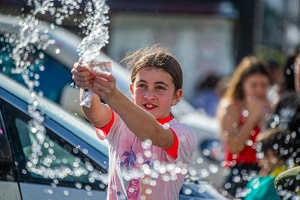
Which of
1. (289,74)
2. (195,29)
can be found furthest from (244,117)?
(195,29)

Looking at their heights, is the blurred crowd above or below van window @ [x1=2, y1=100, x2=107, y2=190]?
above

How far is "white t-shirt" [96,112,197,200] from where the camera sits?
12.3 ft

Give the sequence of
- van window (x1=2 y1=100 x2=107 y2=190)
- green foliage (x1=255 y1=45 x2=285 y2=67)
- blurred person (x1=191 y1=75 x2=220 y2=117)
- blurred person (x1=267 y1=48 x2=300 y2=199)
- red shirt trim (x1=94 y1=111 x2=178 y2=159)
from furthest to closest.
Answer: green foliage (x1=255 y1=45 x2=285 y2=67)
blurred person (x1=191 y1=75 x2=220 y2=117)
blurred person (x1=267 y1=48 x2=300 y2=199)
van window (x1=2 y1=100 x2=107 y2=190)
red shirt trim (x1=94 y1=111 x2=178 y2=159)

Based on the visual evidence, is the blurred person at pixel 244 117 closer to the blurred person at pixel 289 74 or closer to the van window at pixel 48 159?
the blurred person at pixel 289 74

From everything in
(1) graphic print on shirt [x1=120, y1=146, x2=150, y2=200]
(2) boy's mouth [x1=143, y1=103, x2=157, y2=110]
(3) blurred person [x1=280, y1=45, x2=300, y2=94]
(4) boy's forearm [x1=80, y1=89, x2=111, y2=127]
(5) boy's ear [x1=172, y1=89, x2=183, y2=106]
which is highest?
(3) blurred person [x1=280, y1=45, x2=300, y2=94]

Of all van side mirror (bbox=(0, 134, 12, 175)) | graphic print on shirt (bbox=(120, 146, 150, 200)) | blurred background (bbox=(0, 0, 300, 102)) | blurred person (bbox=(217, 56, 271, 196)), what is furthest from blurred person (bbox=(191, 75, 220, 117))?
graphic print on shirt (bbox=(120, 146, 150, 200))

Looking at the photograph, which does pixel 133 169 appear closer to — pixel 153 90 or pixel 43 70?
pixel 153 90

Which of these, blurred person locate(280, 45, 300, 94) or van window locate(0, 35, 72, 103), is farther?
blurred person locate(280, 45, 300, 94)

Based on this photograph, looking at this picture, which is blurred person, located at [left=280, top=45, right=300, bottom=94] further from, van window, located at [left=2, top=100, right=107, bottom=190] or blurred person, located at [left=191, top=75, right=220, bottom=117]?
blurred person, located at [left=191, top=75, right=220, bottom=117]

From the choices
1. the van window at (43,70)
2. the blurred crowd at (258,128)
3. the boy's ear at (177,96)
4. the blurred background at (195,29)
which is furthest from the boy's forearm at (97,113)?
the blurred background at (195,29)

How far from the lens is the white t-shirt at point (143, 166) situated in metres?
3.74

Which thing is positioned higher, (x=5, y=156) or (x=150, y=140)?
(x=5, y=156)

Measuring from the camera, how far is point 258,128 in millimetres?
7027

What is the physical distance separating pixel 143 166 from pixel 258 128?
341 cm
